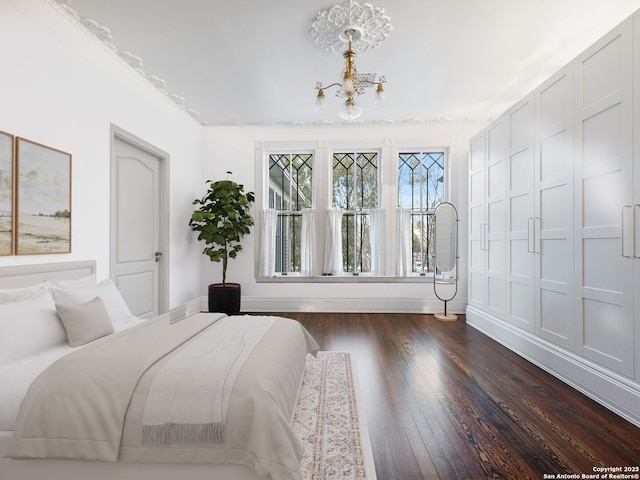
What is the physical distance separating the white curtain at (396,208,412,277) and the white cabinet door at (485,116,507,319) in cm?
121

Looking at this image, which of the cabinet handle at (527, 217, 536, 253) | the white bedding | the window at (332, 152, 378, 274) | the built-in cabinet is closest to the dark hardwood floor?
the built-in cabinet

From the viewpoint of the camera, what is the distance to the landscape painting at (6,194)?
2193 mm

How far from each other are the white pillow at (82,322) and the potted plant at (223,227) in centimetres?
245

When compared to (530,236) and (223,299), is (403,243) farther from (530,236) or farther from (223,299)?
(223,299)

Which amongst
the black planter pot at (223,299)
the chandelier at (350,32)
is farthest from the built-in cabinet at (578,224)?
the black planter pot at (223,299)

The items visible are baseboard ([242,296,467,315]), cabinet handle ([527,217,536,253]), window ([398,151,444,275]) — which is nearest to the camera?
cabinet handle ([527,217,536,253])

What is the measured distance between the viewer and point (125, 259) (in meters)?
3.58

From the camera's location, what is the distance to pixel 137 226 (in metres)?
3.81

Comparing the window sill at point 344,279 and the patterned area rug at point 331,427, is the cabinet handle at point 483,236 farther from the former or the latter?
the patterned area rug at point 331,427

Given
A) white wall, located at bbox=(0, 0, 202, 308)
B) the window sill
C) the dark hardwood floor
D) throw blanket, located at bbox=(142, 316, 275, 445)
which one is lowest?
the dark hardwood floor

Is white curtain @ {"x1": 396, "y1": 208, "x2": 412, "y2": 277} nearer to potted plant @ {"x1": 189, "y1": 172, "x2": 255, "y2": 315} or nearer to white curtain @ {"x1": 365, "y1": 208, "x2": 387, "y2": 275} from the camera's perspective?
white curtain @ {"x1": 365, "y1": 208, "x2": 387, "y2": 275}

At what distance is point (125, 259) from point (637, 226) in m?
4.32

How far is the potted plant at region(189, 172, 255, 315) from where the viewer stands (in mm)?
4609

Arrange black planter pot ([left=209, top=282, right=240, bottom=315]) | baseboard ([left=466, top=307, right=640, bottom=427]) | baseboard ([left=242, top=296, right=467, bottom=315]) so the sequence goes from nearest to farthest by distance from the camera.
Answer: baseboard ([left=466, top=307, right=640, bottom=427]), black planter pot ([left=209, top=282, right=240, bottom=315]), baseboard ([left=242, top=296, right=467, bottom=315])
